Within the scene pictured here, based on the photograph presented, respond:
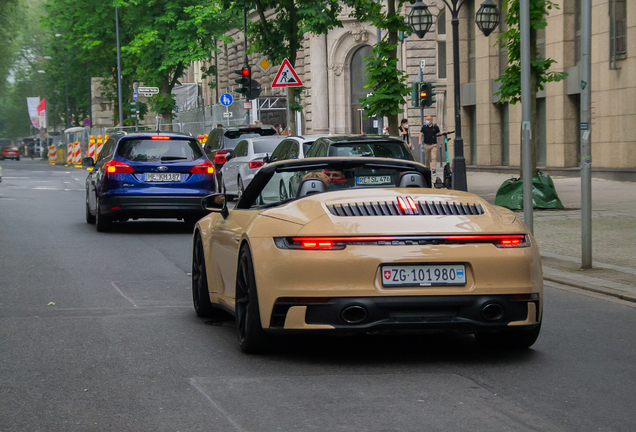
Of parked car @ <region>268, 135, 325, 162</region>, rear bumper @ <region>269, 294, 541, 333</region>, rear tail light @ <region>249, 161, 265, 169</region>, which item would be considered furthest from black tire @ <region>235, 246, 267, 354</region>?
rear tail light @ <region>249, 161, 265, 169</region>

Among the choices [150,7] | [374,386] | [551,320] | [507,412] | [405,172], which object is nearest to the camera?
[507,412]

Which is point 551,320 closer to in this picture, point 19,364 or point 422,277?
point 422,277

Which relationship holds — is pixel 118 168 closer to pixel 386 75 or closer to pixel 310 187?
pixel 386 75

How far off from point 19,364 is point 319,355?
1.82 metres

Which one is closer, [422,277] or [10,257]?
[422,277]

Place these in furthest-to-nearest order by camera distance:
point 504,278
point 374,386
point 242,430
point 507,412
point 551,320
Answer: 1. point 551,320
2. point 504,278
3. point 374,386
4. point 507,412
5. point 242,430

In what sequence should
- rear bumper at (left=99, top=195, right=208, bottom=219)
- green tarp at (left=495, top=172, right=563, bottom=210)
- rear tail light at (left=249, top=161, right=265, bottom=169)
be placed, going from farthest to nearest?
rear tail light at (left=249, top=161, right=265, bottom=169) → green tarp at (left=495, top=172, right=563, bottom=210) → rear bumper at (left=99, top=195, right=208, bottom=219)

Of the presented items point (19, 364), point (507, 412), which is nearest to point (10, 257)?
point (19, 364)

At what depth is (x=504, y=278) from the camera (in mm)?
6016

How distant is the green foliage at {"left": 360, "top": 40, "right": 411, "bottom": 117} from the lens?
2208cm

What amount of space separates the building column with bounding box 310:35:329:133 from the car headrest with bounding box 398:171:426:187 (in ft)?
156

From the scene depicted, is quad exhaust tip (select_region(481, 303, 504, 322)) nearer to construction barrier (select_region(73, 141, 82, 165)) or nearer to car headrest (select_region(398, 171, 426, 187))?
car headrest (select_region(398, 171, 426, 187))

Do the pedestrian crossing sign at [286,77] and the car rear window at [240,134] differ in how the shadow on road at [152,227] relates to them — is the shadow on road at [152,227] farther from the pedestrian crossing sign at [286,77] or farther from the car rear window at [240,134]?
the car rear window at [240,134]

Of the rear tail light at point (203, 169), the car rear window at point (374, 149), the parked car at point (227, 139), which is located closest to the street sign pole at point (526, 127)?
the car rear window at point (374, 149)
